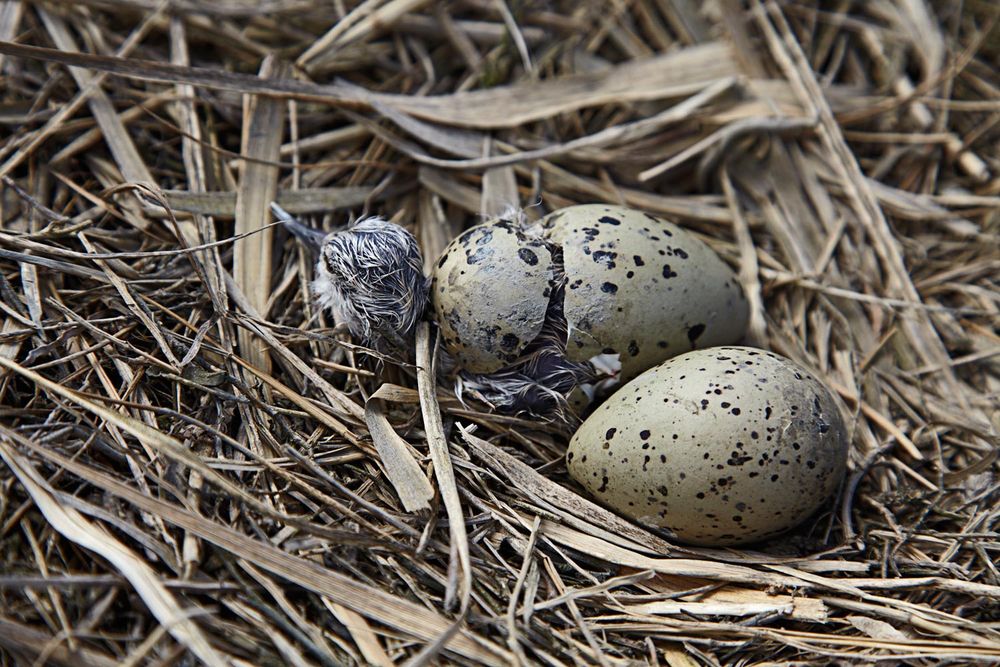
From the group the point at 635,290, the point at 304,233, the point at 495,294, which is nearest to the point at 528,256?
the point at 495,294

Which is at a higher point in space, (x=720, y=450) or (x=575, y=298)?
(x=575, y=298)

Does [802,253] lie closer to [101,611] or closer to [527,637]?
[527,637]

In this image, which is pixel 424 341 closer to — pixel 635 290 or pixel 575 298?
pixel 575 298

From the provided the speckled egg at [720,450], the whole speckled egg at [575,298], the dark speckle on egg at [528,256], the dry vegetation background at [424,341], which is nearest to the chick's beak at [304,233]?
Result: the dry vegetation background at [424,341]

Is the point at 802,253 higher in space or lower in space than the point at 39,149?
lower

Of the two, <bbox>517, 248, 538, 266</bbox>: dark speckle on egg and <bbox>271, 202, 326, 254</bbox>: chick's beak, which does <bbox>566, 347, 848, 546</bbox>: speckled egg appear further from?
<bbox>271, 202, 326, 254</bbox>: chick's beak

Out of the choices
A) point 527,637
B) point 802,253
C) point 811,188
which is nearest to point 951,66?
point 811,188
